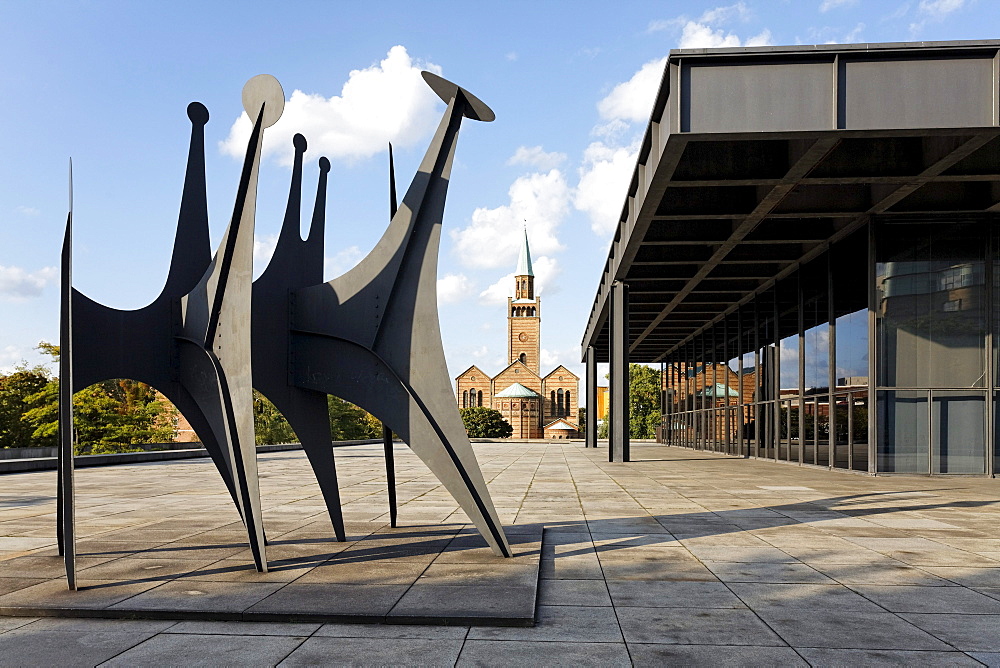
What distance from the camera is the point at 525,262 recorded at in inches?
6368

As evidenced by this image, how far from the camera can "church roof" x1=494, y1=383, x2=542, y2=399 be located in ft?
418

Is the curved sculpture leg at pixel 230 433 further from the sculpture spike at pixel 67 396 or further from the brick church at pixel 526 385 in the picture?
the brick church at pixel 526 385

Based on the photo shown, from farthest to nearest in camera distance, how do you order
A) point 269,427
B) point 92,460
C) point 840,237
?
point 269,427 → point 92,460 → point 840,237

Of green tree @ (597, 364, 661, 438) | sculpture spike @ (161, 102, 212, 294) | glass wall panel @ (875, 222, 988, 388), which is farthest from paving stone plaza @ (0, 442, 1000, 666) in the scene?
green tree @ (597, 364, 661, 438)

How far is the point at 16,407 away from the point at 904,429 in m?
42.3

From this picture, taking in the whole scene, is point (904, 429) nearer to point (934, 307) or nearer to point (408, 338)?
point (934, 307)

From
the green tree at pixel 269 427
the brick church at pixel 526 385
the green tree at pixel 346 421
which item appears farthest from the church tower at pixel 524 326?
the green tree at pixel 269 427

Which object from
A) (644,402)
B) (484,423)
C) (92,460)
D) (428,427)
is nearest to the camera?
(428,427)

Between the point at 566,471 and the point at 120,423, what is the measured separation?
1075 inches

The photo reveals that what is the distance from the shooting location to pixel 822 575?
301 inches

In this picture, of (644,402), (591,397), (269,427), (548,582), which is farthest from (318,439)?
(644,402)

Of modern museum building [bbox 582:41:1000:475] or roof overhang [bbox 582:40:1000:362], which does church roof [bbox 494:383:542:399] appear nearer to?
modern museum building [bbox 582:41:1000:475]

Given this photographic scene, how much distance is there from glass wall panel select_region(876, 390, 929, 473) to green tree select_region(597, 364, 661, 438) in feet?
250

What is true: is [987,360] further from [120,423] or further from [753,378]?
[120,423]
